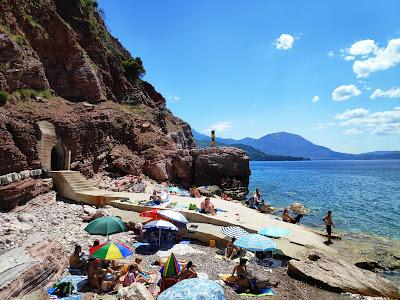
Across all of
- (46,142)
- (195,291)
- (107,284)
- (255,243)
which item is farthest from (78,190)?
(195,291)

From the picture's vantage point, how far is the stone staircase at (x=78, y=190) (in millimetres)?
23672

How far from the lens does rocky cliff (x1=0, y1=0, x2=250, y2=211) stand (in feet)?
82.4

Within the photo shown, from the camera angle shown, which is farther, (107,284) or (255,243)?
(255,243)

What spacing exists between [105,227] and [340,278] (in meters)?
10.6

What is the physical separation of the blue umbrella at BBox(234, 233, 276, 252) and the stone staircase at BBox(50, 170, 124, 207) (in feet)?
36.6

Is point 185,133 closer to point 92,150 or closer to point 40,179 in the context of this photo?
point 92,150

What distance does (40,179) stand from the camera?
23.8 m

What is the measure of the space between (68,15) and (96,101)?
36.1ft

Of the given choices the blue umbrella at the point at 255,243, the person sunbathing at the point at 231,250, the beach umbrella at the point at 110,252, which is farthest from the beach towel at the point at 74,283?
the person sunbathing at the point at 231,250

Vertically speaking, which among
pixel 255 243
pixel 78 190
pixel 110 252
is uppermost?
pixel 78 190

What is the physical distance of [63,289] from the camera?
11.2m

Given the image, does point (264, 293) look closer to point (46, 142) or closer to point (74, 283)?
point (74, 283)

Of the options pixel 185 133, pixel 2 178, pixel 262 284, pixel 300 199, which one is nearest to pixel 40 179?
pixel 2 178

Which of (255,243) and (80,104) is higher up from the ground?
(80,104)
